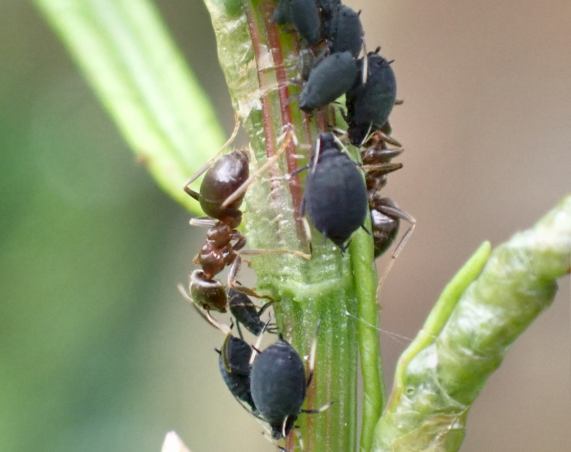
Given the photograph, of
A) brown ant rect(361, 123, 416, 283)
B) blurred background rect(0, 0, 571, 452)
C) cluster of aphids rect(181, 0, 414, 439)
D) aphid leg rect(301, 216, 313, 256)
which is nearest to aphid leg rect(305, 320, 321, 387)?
cluster of aphids rect(181, 0, 414, 439)

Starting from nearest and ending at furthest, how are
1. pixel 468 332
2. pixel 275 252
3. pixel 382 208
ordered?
pixel 468 332 < pixel 275 252 < pixel 382 208

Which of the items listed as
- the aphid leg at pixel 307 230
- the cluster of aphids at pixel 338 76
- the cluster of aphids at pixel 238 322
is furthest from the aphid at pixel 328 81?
the cluster of aphids at pixel 238 322

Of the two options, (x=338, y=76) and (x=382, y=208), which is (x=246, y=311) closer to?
(x=382, y=208)

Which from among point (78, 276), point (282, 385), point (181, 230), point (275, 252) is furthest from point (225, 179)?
point (181, 230)

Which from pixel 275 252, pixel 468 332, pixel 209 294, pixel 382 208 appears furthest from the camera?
pixel 209 294

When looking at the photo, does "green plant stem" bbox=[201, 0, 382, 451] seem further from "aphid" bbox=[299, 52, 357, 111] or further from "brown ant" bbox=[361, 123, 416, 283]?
"brown ant" bbox=[361, 123, 416, 283]

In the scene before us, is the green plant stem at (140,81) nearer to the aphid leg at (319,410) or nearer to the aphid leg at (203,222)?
the aphid leg at (203,222)
